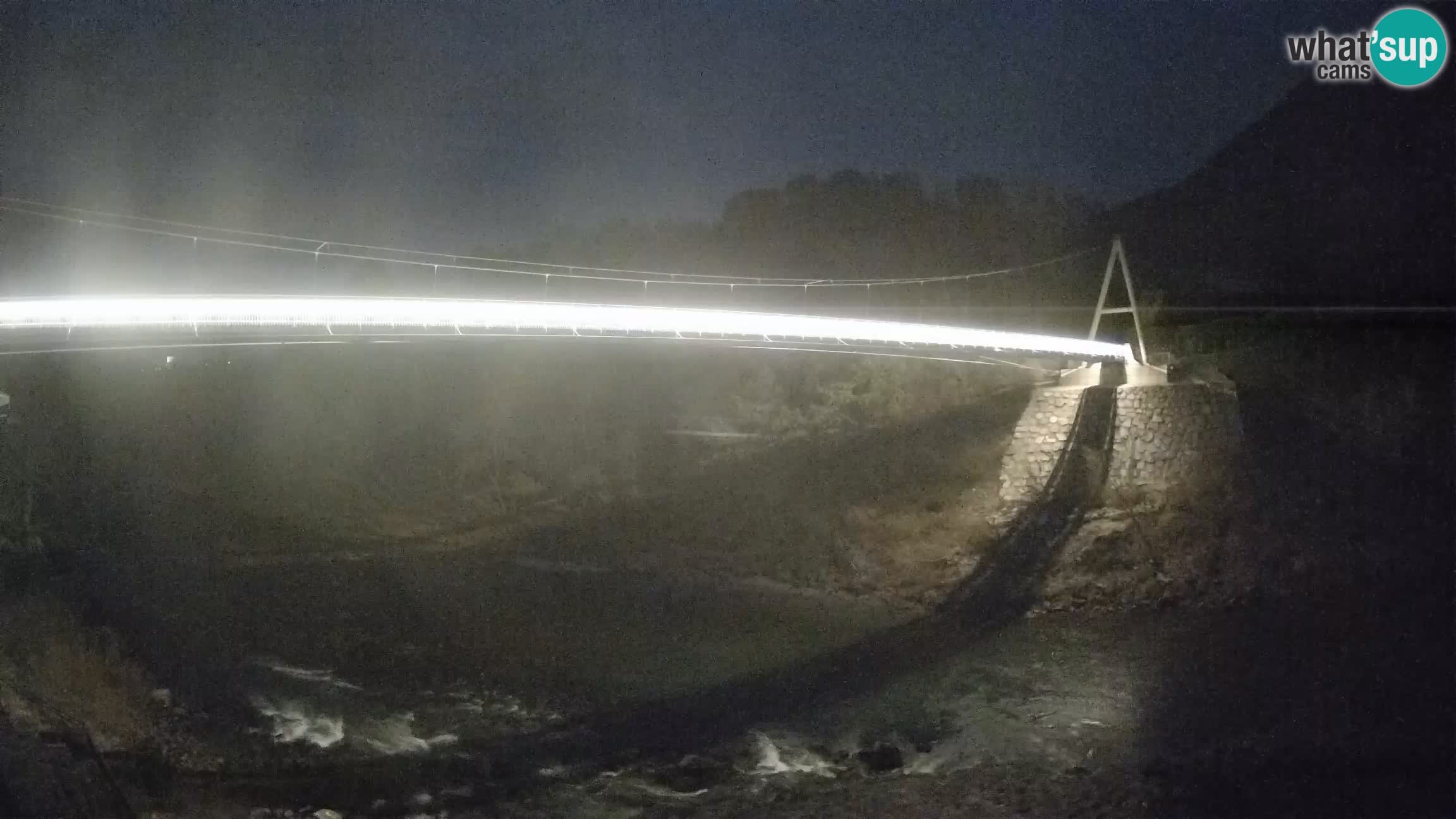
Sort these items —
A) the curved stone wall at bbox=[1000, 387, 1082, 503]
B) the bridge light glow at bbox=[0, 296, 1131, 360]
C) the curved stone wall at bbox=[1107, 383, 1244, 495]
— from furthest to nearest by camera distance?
the curved stone wall at bbox=[1000, 387, 1082, 503]
the curved stone wall at bbox=[1107, 383, 1244, 495]
the bridge light glow at bbox=[0, 296, 1131, 360]

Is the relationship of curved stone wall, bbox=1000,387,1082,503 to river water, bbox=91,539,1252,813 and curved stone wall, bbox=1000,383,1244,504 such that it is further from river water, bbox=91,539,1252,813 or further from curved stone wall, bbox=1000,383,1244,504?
river water, bbox=91,539,1252,813

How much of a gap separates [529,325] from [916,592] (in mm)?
5311

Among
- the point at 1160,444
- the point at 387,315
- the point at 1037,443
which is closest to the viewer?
the point at 387,315

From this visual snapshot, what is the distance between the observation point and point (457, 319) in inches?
271

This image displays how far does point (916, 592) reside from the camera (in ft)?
32.5

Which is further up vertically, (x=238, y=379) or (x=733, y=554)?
(x=238, y=379)

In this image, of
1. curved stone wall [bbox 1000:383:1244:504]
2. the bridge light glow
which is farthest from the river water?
the bridge light glow

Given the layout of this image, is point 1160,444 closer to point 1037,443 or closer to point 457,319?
point 1037,443

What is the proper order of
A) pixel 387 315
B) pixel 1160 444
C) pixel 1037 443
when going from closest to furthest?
pixel 387 315
pixel 1160 444
pixel 1037 443

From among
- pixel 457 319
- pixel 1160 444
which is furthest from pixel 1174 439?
pixel 457 319

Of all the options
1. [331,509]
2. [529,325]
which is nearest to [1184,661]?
[529,325]

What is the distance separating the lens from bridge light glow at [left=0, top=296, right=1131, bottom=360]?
556 centimetres

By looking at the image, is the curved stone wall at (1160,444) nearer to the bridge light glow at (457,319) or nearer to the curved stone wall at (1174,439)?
the curved stone wall at (1174,439)

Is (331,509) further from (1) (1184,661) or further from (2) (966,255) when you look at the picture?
(2) (966,255)
